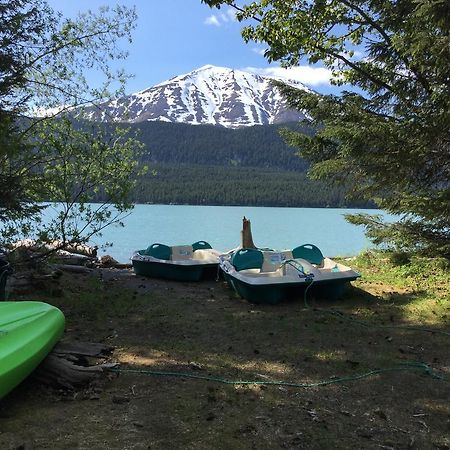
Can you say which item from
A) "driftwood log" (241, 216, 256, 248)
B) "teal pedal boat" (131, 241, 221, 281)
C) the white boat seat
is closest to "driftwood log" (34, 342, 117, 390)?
"teal pedal boat" (131, 241, 221, 281)

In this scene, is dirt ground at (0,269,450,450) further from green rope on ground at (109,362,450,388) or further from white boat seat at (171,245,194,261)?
white boat seat at (171,245,194,261)

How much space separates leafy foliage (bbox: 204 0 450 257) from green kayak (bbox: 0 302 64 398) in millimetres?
5721

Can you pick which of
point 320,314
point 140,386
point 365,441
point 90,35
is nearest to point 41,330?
point 140,386

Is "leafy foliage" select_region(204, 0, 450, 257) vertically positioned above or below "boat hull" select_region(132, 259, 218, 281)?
above

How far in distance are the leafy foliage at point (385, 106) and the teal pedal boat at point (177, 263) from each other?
3.80 metres

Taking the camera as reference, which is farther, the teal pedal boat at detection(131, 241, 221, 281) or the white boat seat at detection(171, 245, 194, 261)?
the white boat seat at detection(171, 245, 194, 261)

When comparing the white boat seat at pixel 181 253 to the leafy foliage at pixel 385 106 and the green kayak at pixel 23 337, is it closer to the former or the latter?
the leafy foliage at pixel 385 106

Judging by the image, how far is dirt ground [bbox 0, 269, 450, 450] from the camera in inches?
149

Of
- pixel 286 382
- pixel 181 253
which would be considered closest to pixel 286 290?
pixel 286 382

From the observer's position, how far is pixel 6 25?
28.6 feet

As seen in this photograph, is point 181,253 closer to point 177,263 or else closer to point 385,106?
point 177,263

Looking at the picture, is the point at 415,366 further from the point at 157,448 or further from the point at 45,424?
the point at 45,424

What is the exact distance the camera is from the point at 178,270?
1238cm

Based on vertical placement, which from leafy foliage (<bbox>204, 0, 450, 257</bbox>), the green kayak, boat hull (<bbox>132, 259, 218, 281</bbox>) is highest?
leafy foliage (<bbox>204, 0, 450, 257</bbox>)
